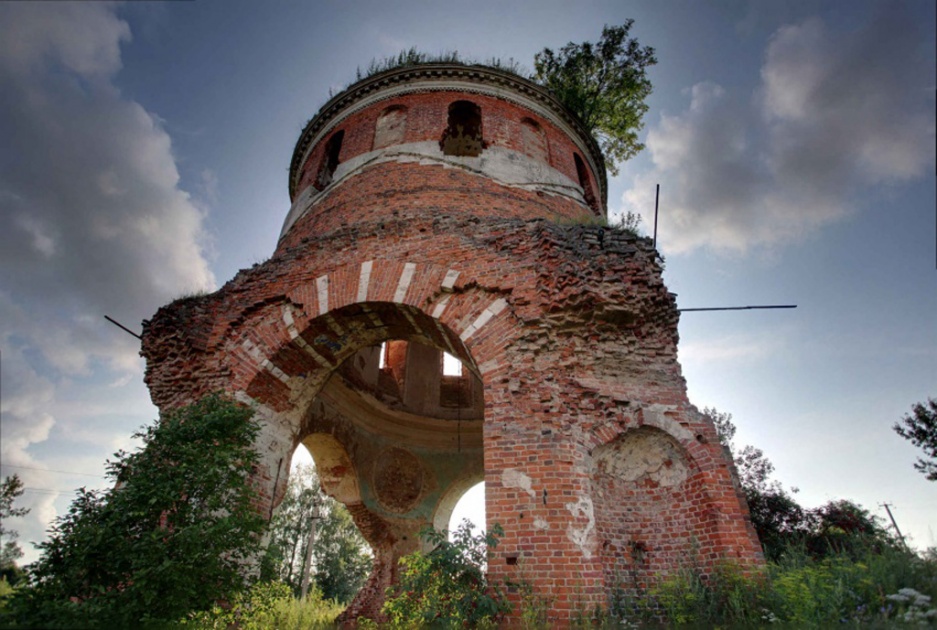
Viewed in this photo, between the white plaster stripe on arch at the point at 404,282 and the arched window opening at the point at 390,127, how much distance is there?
4.28m

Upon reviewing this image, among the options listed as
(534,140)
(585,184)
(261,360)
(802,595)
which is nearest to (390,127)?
(534,140)

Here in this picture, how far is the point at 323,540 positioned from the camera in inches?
929

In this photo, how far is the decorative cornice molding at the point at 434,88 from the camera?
11578 mm

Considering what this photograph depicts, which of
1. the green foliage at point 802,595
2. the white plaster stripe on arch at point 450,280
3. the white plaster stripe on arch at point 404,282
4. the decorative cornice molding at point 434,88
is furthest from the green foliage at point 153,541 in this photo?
the decorative cornice molding at point 434,88

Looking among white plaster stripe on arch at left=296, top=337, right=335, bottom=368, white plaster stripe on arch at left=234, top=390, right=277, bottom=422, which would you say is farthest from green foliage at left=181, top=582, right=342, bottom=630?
white plaster stripe on arch at left=296, top=337, right=335, bottom=368

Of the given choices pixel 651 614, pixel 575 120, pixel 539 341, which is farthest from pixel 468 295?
pixel 575 120

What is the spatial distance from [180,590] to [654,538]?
4594mm

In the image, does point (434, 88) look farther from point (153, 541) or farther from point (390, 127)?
point (153, 541)

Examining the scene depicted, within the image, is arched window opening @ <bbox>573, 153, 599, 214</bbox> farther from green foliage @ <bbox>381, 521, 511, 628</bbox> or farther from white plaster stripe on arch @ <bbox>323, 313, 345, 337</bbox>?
green foliage @ <bbox>381, 521, 511, 628</bbox>

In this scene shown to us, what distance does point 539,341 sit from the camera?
6.30 meters

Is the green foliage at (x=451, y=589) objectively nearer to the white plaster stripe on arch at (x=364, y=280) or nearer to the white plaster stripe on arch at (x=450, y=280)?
the white plaster stripe on arch at (x=450, y=280)

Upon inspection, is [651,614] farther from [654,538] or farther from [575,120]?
[575,120]

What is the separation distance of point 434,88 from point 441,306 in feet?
21.5

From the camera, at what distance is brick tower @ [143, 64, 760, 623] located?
5465 mm
